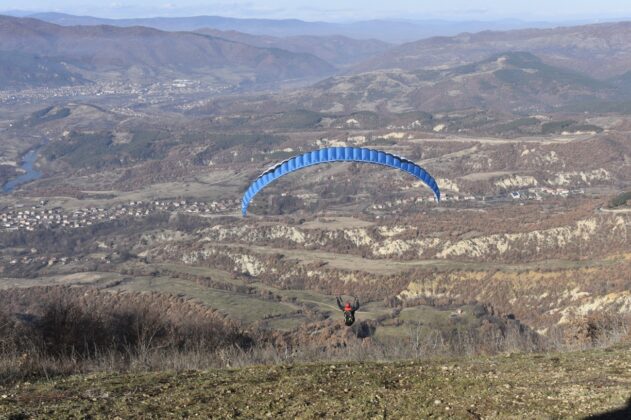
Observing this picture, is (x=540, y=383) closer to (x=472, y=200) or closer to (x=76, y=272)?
(x=76, y=272)

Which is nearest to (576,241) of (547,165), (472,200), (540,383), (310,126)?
(472,200)

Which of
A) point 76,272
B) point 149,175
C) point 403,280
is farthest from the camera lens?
point 149,175

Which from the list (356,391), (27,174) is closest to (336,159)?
(356,391)


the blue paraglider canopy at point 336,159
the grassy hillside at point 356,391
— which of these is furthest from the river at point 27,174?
the grassy hillside at point 356,391

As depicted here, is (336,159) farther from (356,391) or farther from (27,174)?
(27,174)

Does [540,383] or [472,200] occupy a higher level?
[540,383]

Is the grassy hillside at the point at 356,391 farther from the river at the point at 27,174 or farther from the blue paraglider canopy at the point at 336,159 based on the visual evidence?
the river at the point at 27,174
